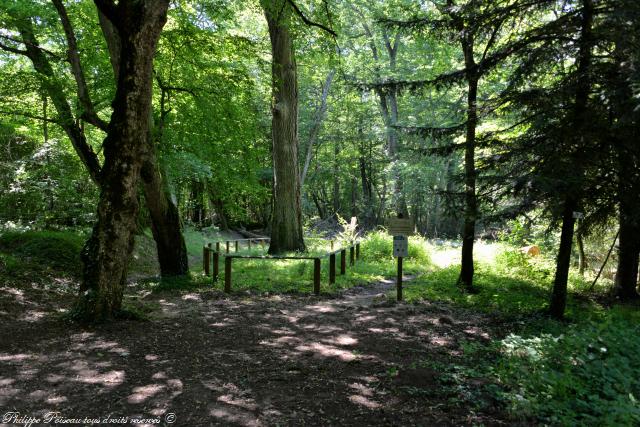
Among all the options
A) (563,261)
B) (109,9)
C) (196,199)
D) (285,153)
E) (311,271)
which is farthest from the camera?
(196,199)

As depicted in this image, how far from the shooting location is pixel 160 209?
410 inches

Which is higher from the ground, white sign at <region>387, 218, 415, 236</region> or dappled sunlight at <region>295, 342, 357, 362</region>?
white sign at <region>387, 218, 415, 236</region>

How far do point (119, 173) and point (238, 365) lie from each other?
3.16 m

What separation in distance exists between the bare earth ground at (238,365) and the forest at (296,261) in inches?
1.3

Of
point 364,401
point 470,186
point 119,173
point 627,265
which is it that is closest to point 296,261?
point 470,186

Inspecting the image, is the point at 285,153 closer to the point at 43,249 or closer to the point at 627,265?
the point at 43,249

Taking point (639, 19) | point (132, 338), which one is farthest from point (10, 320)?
point (639, 19)

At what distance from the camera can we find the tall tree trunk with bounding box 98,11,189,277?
31.1 ft

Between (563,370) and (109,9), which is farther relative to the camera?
(109,9)

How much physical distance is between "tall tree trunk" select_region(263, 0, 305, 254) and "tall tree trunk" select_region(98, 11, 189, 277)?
4.53 meters

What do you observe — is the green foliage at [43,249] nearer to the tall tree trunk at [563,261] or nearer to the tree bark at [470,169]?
the tree bark at [470,169]

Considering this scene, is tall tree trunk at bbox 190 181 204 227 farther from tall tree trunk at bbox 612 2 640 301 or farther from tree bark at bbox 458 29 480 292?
tall tree trunk at bbox 612 2 640 301

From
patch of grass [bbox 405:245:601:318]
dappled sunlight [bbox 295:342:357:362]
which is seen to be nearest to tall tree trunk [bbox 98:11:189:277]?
patch of grass [bbox 405:245:601:318]

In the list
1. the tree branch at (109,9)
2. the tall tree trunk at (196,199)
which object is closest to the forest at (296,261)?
the tree branch at (109,9)
